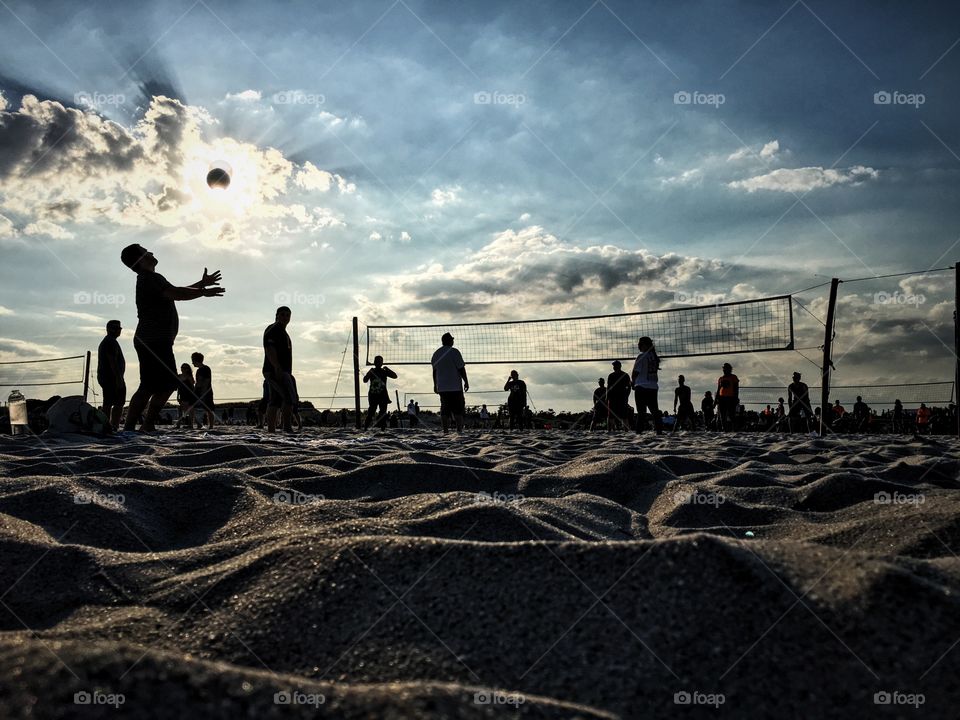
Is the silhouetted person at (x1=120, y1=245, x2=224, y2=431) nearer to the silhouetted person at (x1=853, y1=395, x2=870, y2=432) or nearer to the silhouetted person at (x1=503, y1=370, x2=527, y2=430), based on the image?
the silhouetted person at (x1=503, y1=370, x2=527, y2=430)

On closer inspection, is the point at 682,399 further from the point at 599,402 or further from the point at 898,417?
the point at 898,417

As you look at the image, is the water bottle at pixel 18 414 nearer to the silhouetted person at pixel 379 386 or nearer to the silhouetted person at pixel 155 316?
the silhouetted person at pixel 155 316

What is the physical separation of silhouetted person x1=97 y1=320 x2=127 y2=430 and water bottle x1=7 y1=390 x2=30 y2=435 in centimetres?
94

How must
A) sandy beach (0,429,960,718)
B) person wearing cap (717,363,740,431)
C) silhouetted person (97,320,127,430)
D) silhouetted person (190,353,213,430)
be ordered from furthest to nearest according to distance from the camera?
person wearing cap (717,363,740,431) < silhouetted person (190,353,213,430) < silhouetted person (97,320,127,430) < sandy beach (0,429,960,718)

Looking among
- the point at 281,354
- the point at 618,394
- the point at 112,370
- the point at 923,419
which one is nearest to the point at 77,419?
the point at 112,370

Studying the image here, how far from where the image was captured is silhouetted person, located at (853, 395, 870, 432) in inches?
632

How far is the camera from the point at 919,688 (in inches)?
32.0

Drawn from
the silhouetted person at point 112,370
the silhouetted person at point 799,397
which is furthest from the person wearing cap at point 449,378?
the silhouetted person at point 799,397

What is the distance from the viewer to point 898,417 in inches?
640

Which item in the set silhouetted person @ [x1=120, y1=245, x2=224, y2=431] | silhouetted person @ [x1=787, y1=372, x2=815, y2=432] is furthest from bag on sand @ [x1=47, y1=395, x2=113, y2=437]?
silhouetted person @ [x1=787, y1=372, x2=815, y2=432]

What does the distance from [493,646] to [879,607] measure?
565mm

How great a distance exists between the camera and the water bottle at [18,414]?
5625 millimetres

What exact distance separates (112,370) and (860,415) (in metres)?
16.6

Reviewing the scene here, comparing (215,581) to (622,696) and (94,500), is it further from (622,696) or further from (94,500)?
(94,500)
